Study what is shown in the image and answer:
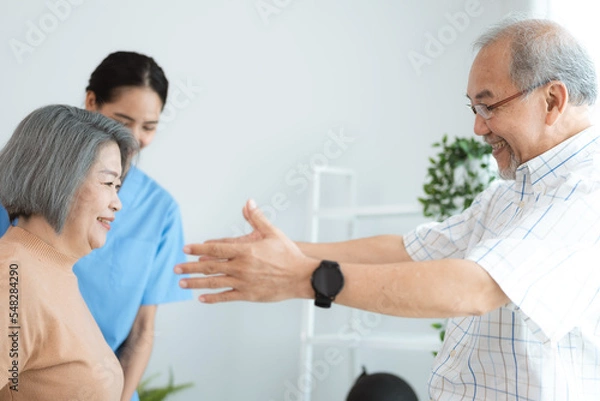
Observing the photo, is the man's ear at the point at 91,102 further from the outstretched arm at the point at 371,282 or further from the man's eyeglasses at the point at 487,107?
the man's eyeglasses at the point at 487,107

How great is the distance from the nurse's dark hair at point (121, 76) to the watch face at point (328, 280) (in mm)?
920

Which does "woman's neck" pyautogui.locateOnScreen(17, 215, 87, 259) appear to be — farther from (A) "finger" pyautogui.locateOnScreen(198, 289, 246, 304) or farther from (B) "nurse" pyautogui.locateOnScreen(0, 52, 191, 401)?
(A) "finger" pyautogui.locateOnScreen(198, 289, 246, 304)

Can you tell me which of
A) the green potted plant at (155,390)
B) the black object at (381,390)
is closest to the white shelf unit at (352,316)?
the black object at (381,390)

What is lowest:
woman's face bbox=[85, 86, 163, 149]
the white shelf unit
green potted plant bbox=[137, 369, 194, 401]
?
green potted plant bbox=[137, 369, 194, 401]

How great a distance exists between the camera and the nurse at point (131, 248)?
6.22ft

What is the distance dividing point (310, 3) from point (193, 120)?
874mm

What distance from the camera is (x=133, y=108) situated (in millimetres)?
1948

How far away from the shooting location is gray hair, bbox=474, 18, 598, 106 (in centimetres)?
154

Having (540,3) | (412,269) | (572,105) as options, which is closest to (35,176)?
(412,269)

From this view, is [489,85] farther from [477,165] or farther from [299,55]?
[299,55]

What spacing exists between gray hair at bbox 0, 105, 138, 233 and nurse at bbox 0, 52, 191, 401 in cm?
34

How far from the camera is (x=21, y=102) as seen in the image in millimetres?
2854

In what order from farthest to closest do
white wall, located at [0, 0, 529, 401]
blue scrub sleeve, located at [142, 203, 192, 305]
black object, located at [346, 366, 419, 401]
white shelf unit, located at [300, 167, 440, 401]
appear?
white shelf unit, located at [300, 167, 440, 401] → white wall, located at [0, 0, 529, 401] → black object, located at [346, 366, 419, 401] → blue scrub sleeve, located at [142, 203, 192, 305]

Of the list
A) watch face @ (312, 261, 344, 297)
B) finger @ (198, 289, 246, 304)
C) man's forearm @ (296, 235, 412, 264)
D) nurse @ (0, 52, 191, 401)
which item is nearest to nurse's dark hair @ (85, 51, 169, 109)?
nurse @ (0, 52, 191, 401)
